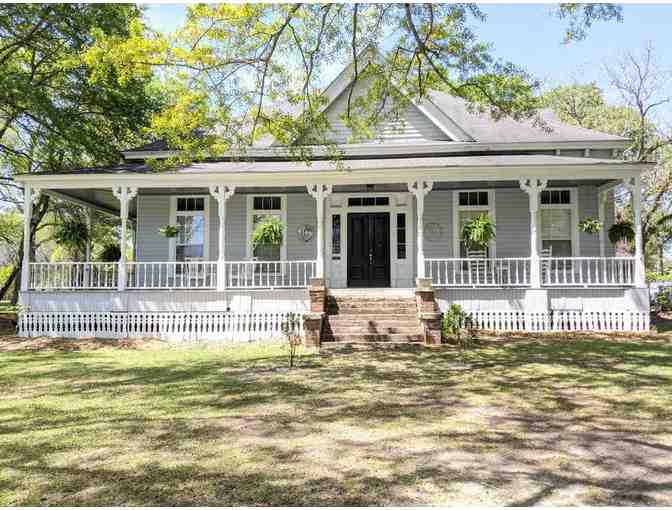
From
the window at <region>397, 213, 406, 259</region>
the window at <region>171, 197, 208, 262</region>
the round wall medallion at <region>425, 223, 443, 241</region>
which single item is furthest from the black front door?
the window at <region>171, 197, 208, 262</region>

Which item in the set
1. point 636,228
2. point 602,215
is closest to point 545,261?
point 602,215

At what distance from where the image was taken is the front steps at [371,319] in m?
11.8

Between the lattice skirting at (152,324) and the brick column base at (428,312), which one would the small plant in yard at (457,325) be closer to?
the brick column base at (428,312)

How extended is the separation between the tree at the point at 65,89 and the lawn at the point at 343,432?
10.3 m

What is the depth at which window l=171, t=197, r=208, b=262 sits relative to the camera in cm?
1592

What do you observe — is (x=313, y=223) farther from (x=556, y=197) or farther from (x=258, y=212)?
(x=556, y=197)

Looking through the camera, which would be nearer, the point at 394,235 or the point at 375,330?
the point at 375,330

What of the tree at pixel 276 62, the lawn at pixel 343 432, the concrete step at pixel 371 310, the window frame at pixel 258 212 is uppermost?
the tree at pixel 276 62

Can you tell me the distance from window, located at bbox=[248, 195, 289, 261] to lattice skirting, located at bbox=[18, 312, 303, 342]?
9.50 ft

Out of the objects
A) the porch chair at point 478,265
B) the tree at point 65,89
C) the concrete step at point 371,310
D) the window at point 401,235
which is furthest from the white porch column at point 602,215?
the tree at point 65,89

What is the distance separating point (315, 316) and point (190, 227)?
647cm

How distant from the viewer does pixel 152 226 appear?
16.0 metres

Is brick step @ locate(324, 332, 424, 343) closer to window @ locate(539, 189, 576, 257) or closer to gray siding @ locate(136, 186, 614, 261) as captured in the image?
gray siding @ locate(136, 186, 614, 261)

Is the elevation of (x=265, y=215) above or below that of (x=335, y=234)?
above
